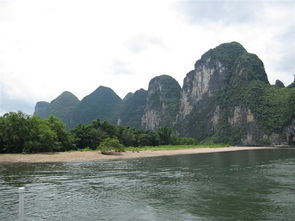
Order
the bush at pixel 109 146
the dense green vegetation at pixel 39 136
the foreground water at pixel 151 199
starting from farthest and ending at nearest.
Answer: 1. the bush at pixel 109 146
2. the dense green vegetation at pixel 39 136
3. the foreground water at pixel 151 199

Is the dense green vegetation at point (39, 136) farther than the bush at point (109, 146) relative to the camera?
No

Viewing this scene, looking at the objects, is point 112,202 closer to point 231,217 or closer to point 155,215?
point 155,215

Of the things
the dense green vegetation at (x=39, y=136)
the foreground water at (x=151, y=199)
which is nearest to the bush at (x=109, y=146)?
the dense green vegetation at (x=39, y=136)

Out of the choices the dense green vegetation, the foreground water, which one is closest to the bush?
the dense green vegetation

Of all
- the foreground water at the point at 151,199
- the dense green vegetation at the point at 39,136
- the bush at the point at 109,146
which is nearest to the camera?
the foreground water at the point at 151,199

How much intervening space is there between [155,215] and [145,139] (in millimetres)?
101256

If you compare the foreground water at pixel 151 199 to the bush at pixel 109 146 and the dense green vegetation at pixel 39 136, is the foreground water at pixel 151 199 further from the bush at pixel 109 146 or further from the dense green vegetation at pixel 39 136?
the bush at pixel 109 146

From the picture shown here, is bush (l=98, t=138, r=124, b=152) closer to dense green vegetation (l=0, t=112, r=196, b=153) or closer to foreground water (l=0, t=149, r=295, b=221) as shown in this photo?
dense green vegetation (l=0, t=112, r=196, b=153)

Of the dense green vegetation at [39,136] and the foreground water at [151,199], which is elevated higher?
the dense green vegetation at [39,136]

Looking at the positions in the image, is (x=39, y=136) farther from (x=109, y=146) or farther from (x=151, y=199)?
(x=151, y=199)

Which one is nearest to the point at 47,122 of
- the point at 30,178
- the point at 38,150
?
the point at 38,150

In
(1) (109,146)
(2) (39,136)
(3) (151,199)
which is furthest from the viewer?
(1) (109,146)

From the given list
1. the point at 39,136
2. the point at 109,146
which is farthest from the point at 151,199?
the point at 109,146

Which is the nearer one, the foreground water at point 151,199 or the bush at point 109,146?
the foreground water at point 151,199
